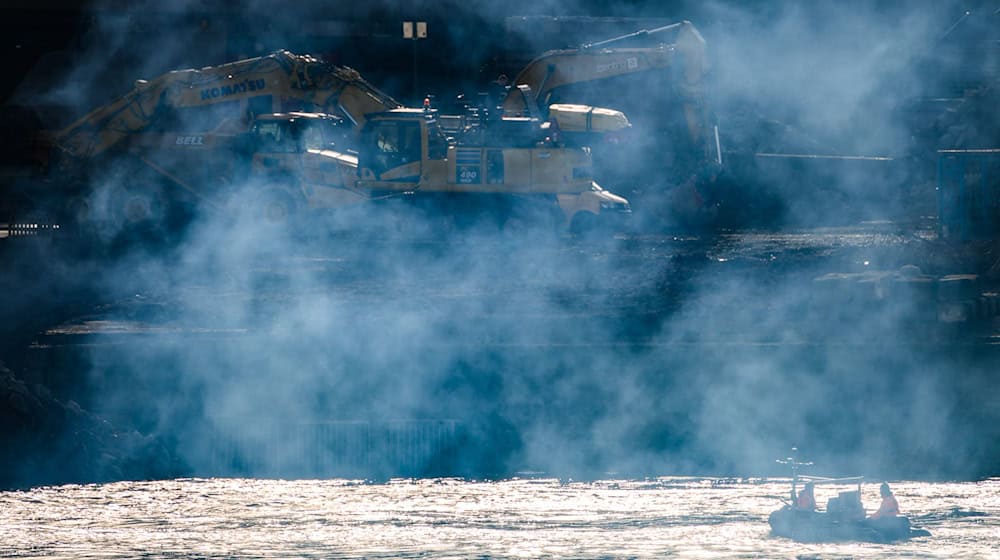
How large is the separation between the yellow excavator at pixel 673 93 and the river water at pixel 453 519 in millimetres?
12018

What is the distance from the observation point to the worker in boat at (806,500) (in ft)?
26.6

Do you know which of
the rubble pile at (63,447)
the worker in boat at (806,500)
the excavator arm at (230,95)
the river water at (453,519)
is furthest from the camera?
the excavator arm at (230,95)

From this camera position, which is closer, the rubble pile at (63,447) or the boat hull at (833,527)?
Result: the boat hull at (833,527)

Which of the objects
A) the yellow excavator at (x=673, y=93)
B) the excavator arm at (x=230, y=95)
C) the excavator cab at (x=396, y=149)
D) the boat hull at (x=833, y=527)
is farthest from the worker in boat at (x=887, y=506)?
the excavator arm at (x=230, y=95)

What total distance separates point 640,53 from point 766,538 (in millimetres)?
15370

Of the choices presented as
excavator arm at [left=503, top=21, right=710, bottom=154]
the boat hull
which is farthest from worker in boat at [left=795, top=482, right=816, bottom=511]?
excavator arm at [left=503, top=21, right=710, bottom=154]

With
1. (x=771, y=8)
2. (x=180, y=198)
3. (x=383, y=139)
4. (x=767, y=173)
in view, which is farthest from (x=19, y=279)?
(x=771, y=8)

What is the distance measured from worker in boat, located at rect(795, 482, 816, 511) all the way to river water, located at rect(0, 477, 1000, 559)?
0.94 ft

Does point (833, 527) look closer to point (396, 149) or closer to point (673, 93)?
point (396, 149)

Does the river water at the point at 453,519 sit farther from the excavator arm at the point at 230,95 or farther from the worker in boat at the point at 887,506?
the excavator arm at the point at 230,95

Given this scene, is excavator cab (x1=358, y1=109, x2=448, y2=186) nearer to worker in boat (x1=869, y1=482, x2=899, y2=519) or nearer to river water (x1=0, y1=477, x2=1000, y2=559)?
river water (x1=0, y1=477, x2=1000, y2=559)

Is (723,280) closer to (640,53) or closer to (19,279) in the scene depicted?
(640,53)

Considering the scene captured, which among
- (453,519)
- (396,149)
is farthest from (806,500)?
(396,149)

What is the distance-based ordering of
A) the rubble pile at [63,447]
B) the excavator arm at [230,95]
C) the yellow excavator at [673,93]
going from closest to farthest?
1. the rubble pile at [63,447]
2. the excavator arm at [230,95]
3. the yellow excavator at [673,93]
